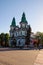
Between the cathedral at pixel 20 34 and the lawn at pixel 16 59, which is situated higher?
the cathedral at pixel 20 34

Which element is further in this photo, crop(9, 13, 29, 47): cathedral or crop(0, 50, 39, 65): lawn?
crop(9, 13, 29, 47): cathedral

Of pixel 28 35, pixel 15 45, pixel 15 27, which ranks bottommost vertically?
pixel 15 45

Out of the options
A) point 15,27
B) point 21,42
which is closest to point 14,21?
point 15,27

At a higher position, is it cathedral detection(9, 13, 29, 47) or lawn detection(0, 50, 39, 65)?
cathedral detection(9, 13, 29, 47)

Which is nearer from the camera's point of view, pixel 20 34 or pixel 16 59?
pixel 16 59

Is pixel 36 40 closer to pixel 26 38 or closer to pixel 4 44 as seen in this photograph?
pixel 26 38

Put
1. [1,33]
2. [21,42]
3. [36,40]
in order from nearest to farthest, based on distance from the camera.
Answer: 1. [21,42]
2. [36,40]
3. [1,33]

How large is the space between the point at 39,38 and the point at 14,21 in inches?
640

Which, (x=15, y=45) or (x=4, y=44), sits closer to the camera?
(x=15, y=45)

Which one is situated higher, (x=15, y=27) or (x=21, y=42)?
(x=15, y=27)

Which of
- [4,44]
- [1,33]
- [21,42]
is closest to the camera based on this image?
[21,42]

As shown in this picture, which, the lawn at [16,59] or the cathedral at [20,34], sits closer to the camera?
the lawn at [16,59]

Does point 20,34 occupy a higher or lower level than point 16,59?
higher

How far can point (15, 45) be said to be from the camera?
77062 millimetres
